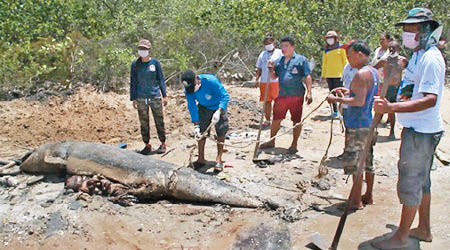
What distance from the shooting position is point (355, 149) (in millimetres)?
4344

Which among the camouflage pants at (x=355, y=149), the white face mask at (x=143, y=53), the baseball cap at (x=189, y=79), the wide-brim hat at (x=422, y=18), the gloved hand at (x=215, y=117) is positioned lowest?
the camouflage pants at (x=355, y=149)

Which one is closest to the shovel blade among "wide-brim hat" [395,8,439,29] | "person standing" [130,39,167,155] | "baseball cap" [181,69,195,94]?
"wide-brim hat" [395,8,439,29]

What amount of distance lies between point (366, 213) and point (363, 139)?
2.48ft

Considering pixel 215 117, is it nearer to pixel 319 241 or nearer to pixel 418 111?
pixel 319 241

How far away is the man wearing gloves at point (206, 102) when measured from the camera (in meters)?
5.33

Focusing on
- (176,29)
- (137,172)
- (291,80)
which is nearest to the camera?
(137,172)

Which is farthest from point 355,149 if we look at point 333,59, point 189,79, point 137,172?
point 333,59

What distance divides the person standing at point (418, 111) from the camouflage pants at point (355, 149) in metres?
0.81

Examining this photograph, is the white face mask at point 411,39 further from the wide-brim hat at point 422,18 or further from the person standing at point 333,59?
the person standing at point 333,59

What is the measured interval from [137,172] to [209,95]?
1322 mm

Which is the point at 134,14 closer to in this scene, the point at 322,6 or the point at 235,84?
the point at 235,84

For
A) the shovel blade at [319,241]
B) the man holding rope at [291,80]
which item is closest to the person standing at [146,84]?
the man holding rope at [291,80]

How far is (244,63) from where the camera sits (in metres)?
11.4

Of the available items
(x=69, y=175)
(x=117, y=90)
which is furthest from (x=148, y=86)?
(x=117, y=90)
